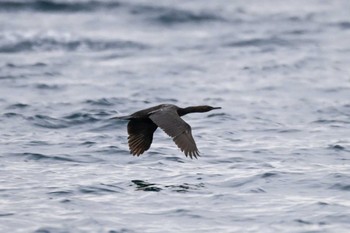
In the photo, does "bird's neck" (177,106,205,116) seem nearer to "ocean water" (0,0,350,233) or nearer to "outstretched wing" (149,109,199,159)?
"outstretched wing" (149,109,199,159)

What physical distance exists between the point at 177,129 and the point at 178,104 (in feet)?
19.3

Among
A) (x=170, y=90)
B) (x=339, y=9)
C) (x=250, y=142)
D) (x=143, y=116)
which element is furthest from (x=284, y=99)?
(x=339, y=9)

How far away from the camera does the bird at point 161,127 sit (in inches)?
486

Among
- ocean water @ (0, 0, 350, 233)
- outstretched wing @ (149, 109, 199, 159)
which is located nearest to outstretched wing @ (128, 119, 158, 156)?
ocean water @ (0, 0, 350, 233)

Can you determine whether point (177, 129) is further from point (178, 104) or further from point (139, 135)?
point (178, 104)

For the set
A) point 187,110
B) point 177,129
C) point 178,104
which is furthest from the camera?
point 178,104

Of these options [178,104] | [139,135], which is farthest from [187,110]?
[178,104]

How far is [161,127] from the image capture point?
492 inches

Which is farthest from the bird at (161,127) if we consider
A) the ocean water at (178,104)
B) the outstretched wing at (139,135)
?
the ocean water at (178,104)

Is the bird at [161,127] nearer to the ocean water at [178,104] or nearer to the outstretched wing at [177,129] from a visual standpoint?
the outstretched wing at [177,129]

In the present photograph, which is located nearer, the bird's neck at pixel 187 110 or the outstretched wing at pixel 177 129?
the outstretched wing at pixel 177 129

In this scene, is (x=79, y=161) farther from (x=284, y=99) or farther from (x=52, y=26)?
(x=52, y=26)

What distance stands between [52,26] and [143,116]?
10949 mm

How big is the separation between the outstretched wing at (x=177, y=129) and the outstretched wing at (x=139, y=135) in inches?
19.9
